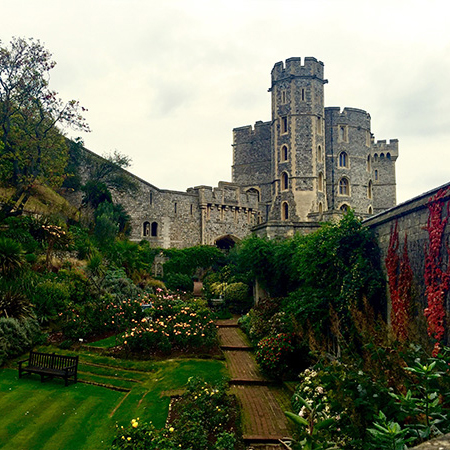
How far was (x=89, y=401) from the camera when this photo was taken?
351 inches

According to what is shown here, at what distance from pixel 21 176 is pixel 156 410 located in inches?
664

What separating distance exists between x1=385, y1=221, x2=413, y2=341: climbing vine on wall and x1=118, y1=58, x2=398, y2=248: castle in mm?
21640

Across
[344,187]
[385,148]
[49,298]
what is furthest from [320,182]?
[49,298]

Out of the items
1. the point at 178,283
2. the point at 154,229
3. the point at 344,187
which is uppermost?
the point at 344,187

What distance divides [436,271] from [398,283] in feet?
4.89

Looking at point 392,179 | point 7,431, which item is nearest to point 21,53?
point 7,431

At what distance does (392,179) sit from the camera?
142ft

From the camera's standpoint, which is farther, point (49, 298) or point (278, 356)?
point (49, 298)

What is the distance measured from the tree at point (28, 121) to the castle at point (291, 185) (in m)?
10.1

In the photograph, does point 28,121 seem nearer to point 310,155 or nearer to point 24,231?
point 24,231

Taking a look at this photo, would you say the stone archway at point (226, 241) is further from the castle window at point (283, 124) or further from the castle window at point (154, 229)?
the castle window at point (283, 124)

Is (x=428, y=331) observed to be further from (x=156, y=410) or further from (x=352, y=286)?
(x=156, y=410)

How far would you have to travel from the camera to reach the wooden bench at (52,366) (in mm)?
9836

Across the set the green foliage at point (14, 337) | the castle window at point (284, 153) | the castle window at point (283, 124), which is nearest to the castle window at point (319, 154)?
the castle window at point (284, 153)
